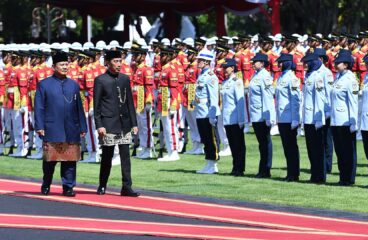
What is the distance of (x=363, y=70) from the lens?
93.3ft

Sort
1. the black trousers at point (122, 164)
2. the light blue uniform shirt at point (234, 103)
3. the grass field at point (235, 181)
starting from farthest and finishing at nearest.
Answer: the light blue uniform shirt at point (234, 103), the black trousers at point (122, 164), the grass field at point (235, 181)

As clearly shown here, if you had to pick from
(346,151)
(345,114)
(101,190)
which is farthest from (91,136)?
(345,114)

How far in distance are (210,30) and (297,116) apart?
2088 inches

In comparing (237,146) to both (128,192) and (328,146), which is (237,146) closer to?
(328,146)

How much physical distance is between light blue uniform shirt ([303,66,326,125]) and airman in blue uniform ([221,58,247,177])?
5.26ft

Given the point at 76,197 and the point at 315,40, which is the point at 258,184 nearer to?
the point at 76,197

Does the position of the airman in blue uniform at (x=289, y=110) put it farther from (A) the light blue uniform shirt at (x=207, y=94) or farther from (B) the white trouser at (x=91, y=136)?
(B) the white trouser at (x=91, y=136)

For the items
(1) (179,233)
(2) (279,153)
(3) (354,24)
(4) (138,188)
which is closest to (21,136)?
(2) (279,153)

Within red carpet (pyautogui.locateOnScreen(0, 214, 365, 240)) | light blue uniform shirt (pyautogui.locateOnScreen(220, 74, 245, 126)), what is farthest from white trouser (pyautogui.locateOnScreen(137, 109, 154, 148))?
red carpet (pyautogui.locateOnScreen(0, 214, 365, 240))

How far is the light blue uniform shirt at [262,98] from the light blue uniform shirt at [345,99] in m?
1.55

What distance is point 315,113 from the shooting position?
72.2ft

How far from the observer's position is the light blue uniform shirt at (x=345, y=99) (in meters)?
21.4

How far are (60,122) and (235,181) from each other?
3.39m

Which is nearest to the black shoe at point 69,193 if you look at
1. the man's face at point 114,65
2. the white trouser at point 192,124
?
the man's face at point 114,65
